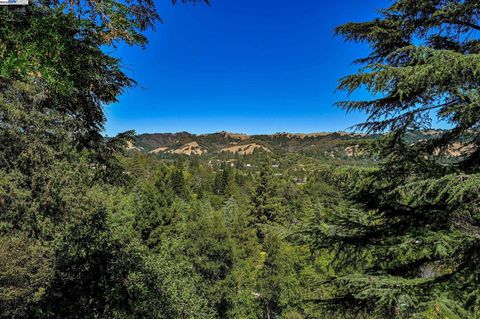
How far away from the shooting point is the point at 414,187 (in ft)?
10.2

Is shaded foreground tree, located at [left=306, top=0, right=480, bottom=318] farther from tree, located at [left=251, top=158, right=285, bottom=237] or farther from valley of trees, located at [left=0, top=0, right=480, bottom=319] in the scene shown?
tree, located at [left=251, top=158, right=285, bottom=237]

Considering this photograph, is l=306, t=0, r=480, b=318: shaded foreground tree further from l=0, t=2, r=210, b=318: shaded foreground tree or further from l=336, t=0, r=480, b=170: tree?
l=0, t=2, r=210, b=318: shaded foreground tree

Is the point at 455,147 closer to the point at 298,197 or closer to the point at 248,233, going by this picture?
the point at 248,233

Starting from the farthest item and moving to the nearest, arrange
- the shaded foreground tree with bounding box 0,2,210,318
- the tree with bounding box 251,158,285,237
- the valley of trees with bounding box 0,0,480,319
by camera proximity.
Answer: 1. the tree with bounding box 251,158,285,237
2. the shaded foreground tree with bounding box 0,2,210,318
3. the valley of trees with bounding box 0,0,480,319

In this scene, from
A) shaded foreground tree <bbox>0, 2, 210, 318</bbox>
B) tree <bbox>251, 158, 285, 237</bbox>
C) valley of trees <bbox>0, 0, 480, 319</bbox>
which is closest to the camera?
valley of trees <bbox>0, 0, 480, 319</bbox>

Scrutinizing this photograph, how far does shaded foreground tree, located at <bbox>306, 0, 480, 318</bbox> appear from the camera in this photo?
9.39 feet

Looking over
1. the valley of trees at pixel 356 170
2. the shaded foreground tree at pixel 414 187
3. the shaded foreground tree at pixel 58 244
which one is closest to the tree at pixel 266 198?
the shaded foreground tree at pixel 58 244

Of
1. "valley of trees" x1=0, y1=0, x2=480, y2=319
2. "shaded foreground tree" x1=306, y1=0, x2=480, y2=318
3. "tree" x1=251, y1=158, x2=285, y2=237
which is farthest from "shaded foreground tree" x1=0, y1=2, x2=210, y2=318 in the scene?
"tree" x1=251, y1=158, x2=285, y2=237

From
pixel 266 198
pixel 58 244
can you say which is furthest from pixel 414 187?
pixel 266 198

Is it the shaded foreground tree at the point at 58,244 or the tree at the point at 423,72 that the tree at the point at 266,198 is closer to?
the shaded foreground tree at the point at 58,244

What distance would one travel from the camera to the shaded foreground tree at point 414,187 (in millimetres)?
2863

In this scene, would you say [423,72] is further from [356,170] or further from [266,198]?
[266,198]

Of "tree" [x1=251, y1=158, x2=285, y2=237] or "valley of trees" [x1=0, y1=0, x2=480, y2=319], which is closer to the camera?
"valley of trees" [x1=0, y1=0, x2=480, y2=319]

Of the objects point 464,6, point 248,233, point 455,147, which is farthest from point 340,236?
point 248,233
